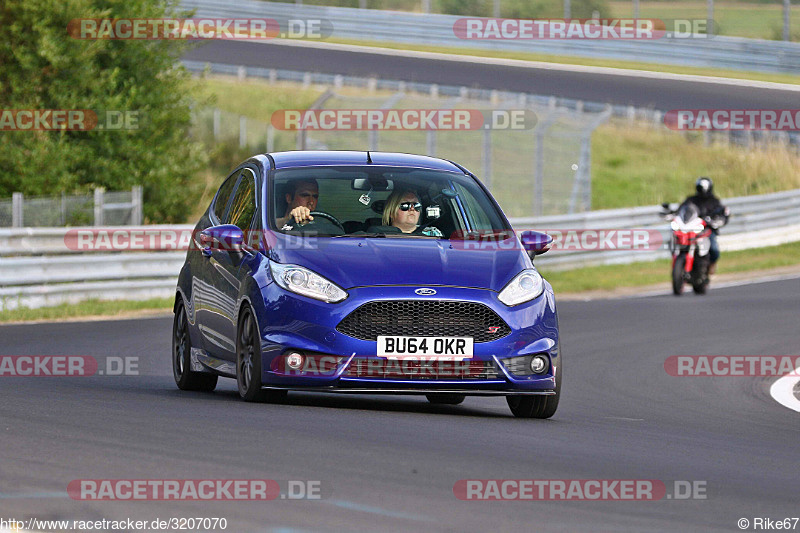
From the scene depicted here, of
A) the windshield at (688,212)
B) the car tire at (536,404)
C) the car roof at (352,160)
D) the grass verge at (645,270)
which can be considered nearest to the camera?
the car tire at (536,404)

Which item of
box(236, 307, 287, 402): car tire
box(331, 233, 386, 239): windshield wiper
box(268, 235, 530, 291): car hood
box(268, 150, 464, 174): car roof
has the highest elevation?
box(268, 150, 464, 174): car roof

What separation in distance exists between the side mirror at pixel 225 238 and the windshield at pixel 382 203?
0.23 meters

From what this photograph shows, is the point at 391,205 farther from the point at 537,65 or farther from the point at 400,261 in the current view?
the point at 537,65

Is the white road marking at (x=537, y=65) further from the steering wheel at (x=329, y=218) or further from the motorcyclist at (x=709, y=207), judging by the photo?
the steering wheel at (x=329, y=218)

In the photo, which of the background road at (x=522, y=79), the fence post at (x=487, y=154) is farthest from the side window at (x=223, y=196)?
the background road at (x=522, y=79)

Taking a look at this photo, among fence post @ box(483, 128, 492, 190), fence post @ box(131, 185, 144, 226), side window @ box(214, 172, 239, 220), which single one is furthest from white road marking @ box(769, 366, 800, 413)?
fence post @ box(483, 128, 492, 190)

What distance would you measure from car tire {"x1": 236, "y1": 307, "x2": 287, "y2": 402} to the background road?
28.6 m

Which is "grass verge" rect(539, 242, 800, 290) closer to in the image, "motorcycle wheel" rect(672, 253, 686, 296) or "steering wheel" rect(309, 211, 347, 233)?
"motorcycle wheel" rect(672, 253, 686, 296)

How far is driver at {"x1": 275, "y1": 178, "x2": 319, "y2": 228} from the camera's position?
10031 millimetres

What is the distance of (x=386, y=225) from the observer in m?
10.1

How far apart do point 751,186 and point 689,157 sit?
335 cm

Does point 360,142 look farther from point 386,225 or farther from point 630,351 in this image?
point 386,225

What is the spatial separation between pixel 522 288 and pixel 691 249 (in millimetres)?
14585

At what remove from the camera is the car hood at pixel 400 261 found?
919 centimetres
